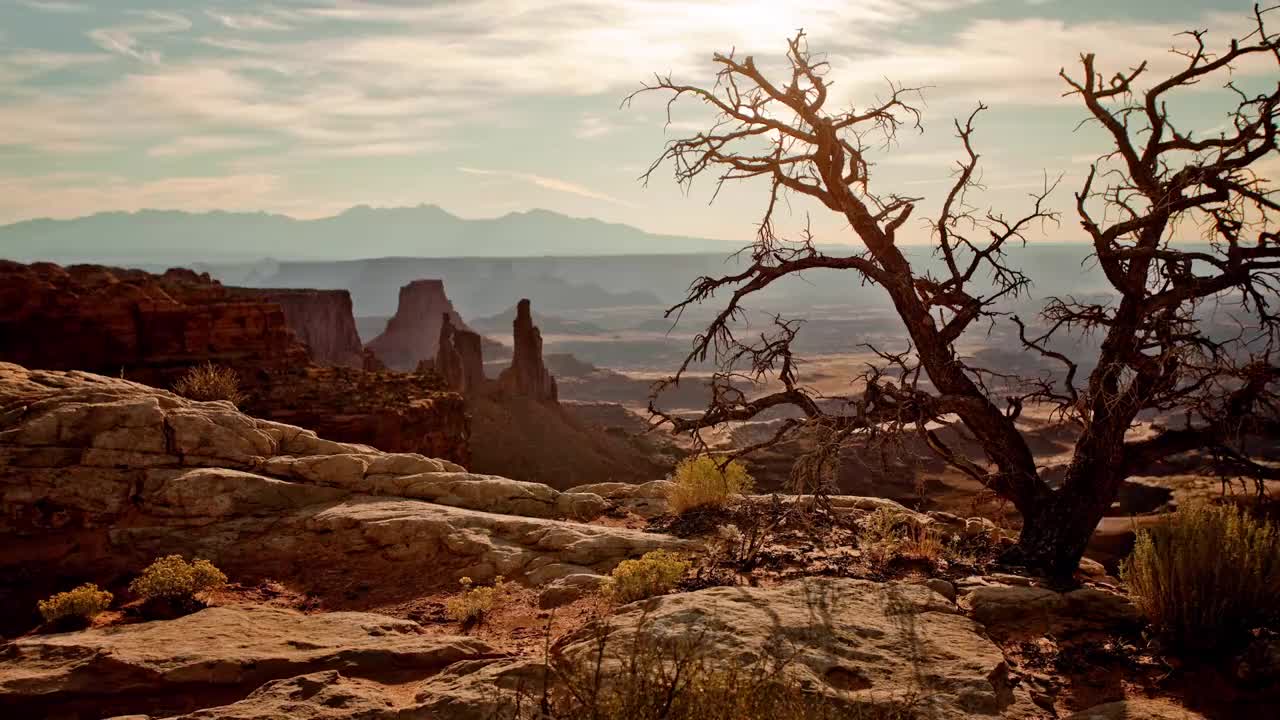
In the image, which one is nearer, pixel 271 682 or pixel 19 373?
pixel 271 682

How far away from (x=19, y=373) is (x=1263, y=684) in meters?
15.1

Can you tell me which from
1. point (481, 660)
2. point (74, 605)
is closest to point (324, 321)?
point (74, 605)

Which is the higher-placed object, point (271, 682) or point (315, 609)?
point (271, 682)

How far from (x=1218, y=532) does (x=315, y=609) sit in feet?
27.8

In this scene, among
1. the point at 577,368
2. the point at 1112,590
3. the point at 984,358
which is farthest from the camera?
the point at 984,358

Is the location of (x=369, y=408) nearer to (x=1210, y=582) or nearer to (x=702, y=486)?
(x=702, y=486)

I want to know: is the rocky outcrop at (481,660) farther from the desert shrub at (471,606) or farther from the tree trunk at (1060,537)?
the tree trunk at (1060,537)

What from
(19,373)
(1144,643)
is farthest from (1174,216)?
(19,373)

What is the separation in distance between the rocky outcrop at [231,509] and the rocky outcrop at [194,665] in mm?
2637

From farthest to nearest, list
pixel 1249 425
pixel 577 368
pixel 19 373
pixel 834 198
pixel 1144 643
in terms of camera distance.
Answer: pixel 577 368, pixel 19 373, pixel 834 198, pixel 1249 425, pixel 1144 643

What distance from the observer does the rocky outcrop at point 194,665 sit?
6.08 metres

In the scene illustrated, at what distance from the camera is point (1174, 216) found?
8961 mm

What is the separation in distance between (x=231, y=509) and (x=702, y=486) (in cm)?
621

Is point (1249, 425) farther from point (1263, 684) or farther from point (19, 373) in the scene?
point (19, 373)
